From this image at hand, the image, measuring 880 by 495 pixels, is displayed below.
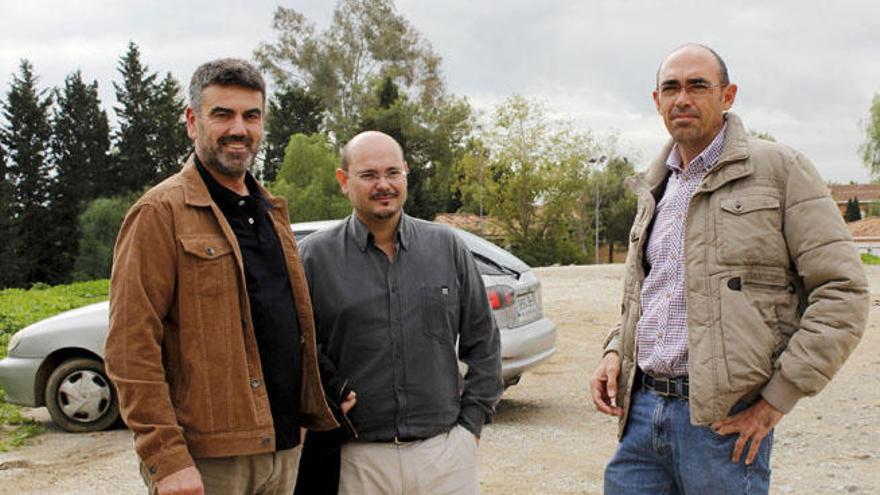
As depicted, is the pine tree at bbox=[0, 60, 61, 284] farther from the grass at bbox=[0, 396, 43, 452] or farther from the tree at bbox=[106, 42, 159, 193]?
the grass at bbox=[0, 396, 43, 452]

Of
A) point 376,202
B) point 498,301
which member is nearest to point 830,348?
point 376,202

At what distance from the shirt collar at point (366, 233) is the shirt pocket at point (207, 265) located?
64 cm

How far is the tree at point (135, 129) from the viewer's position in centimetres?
5616

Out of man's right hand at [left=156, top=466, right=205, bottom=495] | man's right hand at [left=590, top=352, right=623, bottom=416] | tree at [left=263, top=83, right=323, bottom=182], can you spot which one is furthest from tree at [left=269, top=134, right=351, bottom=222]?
man's right hand at [left=156, top=466, right=205, bottom=495]

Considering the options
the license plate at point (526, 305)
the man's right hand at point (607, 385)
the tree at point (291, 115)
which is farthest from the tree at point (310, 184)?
the man's right hand at point (607, 385)

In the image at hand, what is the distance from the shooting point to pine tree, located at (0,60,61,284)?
167 ft

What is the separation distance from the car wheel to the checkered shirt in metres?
5.86

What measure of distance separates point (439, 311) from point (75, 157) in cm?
5663

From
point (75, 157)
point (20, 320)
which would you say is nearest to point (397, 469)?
point (20, 320)

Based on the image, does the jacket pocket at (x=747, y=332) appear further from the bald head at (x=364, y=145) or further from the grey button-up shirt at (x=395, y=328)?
the bald head at (x=364, y=145)

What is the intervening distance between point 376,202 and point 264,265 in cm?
54

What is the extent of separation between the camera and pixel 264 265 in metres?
3.01

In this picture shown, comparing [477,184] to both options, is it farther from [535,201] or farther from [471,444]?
[471,444]

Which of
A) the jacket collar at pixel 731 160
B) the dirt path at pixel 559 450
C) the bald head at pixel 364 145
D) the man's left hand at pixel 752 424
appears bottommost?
the dirt path at pixel 559 450
